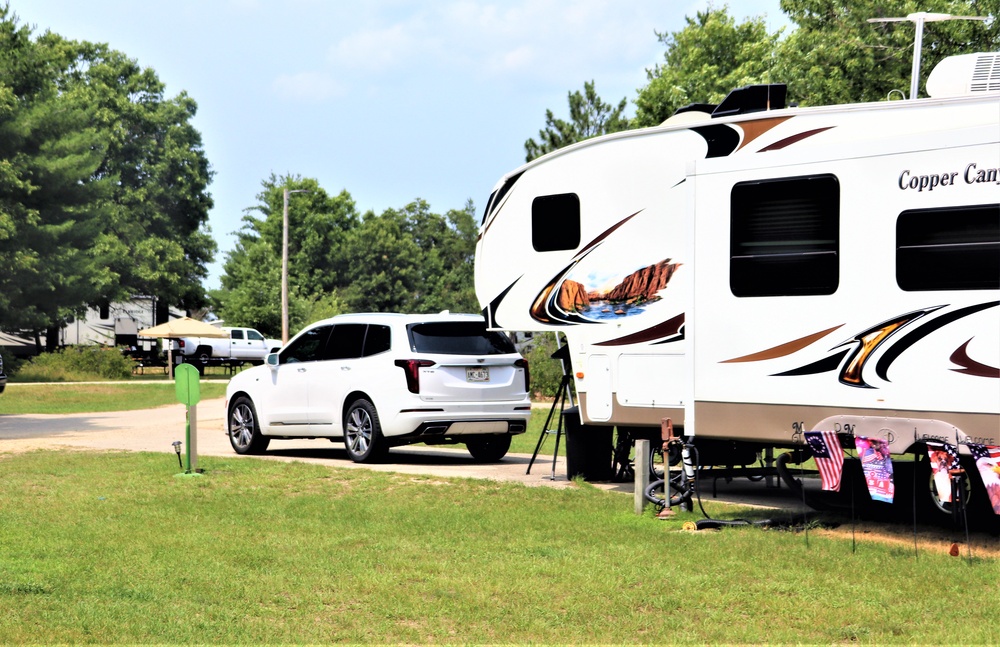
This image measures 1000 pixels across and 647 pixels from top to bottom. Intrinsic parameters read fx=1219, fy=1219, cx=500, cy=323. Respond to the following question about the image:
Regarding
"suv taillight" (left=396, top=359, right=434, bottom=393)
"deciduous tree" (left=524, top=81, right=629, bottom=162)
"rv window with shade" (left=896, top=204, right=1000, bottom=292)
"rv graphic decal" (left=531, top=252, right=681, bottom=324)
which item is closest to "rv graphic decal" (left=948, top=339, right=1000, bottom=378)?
"rv window with shade" (left=896, top=204, right=1000, bottom=292)

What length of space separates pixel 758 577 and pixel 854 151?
3603mm

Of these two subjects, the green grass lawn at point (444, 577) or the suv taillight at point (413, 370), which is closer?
the green grass lawn at point (444, 577)

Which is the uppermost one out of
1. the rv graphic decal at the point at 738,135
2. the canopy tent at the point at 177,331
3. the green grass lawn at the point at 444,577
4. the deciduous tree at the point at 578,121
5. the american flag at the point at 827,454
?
the deciduous tree at the point at 578,121

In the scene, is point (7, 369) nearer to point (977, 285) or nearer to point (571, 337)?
point (571, 337)

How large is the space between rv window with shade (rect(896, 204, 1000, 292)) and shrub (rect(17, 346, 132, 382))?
37.1 m

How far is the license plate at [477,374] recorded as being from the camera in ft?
47.5

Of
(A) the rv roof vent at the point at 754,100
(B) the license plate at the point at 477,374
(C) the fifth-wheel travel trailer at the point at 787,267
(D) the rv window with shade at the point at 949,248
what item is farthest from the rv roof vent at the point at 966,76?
(B) the license plate at the point at 477,374

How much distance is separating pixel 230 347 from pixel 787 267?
45.7 meters

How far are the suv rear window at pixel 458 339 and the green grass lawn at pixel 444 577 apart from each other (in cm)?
363

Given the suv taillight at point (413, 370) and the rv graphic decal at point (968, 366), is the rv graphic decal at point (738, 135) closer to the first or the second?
the rv graphic decal at point (968, 366)

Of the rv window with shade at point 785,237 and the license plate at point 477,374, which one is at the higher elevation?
the rv window with shade at point 785,237

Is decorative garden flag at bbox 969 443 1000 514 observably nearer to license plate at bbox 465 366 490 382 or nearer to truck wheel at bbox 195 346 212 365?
license plate at bbox 465 366 490 382

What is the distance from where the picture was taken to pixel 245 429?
1631 cm

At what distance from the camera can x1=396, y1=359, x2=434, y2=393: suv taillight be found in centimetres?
1418
